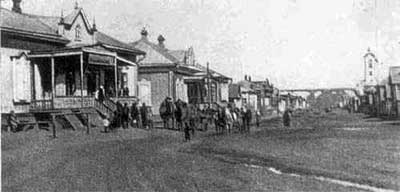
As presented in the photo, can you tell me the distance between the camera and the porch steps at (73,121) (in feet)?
71.7

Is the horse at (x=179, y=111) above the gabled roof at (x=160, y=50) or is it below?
below

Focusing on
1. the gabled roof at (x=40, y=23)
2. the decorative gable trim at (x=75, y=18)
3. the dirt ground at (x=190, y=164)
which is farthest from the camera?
the decorative gable trim at (x=75, y=18)

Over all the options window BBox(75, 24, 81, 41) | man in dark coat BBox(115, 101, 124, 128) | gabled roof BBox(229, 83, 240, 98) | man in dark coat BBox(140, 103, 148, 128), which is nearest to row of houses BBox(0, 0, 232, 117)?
window BBox(75, 24, 81, 41)

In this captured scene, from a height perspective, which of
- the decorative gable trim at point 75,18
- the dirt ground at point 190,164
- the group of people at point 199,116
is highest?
the decorative gable trim at point 75,18

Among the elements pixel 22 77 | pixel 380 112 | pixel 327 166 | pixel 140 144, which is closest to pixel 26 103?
pixel 22 77

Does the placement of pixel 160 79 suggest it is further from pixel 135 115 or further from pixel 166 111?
pixel 135 115

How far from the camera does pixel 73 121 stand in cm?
2219

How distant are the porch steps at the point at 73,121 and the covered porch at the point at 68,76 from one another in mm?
828

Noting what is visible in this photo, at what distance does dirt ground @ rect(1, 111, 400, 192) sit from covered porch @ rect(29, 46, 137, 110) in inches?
171

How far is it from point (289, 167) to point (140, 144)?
6885 mm

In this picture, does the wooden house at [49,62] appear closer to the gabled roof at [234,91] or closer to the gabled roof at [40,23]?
the gabled roof at [40,23]

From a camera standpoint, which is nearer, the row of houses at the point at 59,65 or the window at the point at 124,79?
the row of houses at the point at 59,65

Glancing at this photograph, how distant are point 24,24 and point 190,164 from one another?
48.5 feet

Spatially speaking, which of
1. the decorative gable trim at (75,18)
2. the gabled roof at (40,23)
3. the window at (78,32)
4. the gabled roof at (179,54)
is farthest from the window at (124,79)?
the gabled roof at (179,54)
